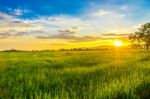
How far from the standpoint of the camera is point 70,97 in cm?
770

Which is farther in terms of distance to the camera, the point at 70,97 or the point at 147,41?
the point at 147,41

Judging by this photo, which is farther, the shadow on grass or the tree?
the tree

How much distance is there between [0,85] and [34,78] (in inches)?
73.7

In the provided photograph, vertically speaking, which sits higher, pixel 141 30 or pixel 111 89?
pixel 141 30

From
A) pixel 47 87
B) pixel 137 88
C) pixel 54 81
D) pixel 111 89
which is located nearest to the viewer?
pixel 111 89

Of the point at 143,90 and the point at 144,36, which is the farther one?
the point at 144,36

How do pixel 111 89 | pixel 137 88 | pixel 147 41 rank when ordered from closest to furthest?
pixel 111 89 → pixel 137 88 → pixel 147 41

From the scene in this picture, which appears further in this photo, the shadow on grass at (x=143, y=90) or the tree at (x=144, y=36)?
the tree at (x=144, y=36)

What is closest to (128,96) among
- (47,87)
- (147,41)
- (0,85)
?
(47,87)

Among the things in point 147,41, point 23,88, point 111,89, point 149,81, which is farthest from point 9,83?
point 147,41

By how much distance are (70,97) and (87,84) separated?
2521 millimetres

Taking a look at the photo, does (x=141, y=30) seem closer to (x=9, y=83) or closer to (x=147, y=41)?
(x=147, y=41)

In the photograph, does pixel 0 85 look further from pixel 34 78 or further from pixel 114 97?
pixel 114 97

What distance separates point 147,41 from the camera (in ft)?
165
